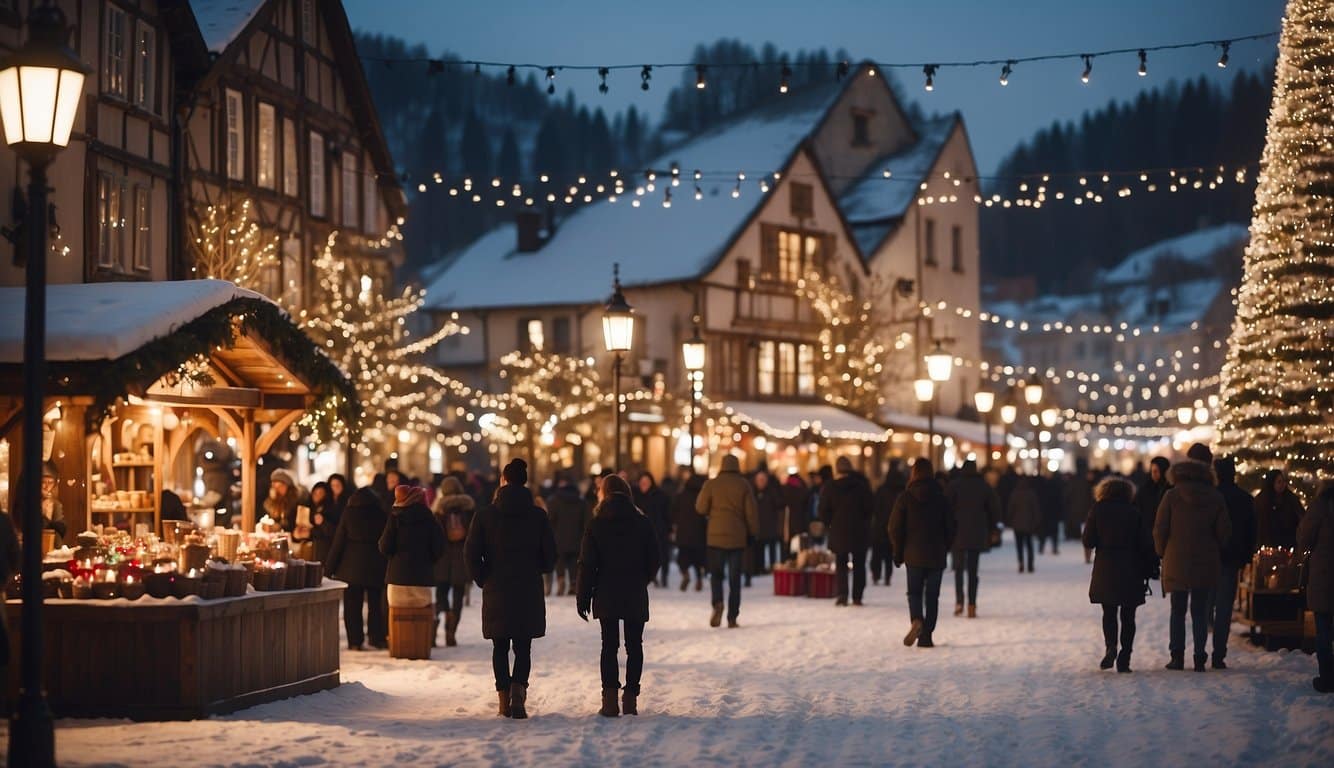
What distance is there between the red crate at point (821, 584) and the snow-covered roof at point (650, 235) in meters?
24.6

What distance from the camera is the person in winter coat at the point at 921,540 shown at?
17.9 metres

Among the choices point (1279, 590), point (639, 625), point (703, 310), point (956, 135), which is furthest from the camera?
point (956, 135)

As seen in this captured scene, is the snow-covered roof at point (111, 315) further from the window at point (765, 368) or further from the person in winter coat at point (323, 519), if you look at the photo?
the window at point (765, 368)

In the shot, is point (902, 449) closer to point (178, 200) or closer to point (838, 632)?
point (178, 200)

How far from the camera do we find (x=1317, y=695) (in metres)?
13.6

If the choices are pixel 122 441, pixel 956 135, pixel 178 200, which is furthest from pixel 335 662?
pixel 956 135

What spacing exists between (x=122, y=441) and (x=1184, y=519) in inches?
572

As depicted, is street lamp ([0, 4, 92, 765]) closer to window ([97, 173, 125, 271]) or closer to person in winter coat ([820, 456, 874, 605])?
person in winter coat ([820, 456, 874, 605])

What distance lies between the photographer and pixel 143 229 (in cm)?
2697

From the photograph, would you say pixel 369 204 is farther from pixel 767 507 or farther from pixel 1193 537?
pixel 1193 537

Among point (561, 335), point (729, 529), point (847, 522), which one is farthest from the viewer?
point (561, 335)

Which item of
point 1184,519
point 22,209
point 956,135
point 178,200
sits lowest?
point 1184,519

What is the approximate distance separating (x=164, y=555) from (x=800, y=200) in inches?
1572

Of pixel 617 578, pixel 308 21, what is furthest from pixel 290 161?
pixel 617 578
